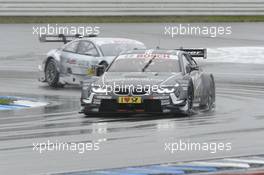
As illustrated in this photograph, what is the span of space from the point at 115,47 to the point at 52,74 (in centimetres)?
205

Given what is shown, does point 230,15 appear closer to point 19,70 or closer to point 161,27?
point 161,27

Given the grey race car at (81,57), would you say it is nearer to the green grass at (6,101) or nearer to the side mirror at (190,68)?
the green grass at (6,101)

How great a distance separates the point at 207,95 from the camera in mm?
17719

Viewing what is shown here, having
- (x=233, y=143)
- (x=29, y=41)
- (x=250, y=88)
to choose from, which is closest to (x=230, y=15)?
(x=29, y=41)

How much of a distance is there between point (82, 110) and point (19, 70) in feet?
39.9

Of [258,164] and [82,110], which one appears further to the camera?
[82,110]

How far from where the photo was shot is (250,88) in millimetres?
22219

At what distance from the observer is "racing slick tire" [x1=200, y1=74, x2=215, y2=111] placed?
57.1 ft

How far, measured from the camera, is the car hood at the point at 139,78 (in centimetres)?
1583

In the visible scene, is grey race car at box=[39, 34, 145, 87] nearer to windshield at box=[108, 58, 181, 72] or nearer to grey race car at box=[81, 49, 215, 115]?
windshield at box=[108, 58, 181, 72]

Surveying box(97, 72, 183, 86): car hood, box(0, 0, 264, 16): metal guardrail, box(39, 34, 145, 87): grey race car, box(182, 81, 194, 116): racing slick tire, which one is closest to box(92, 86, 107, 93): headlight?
box(97, 72, 183, 86): car hood

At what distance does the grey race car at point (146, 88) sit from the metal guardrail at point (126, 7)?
2410 cm

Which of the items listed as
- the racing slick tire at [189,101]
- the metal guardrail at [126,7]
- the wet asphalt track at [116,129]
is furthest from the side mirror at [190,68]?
the metal guardrail at [126,7]

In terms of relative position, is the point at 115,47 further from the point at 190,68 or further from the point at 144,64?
the point at 190,68
